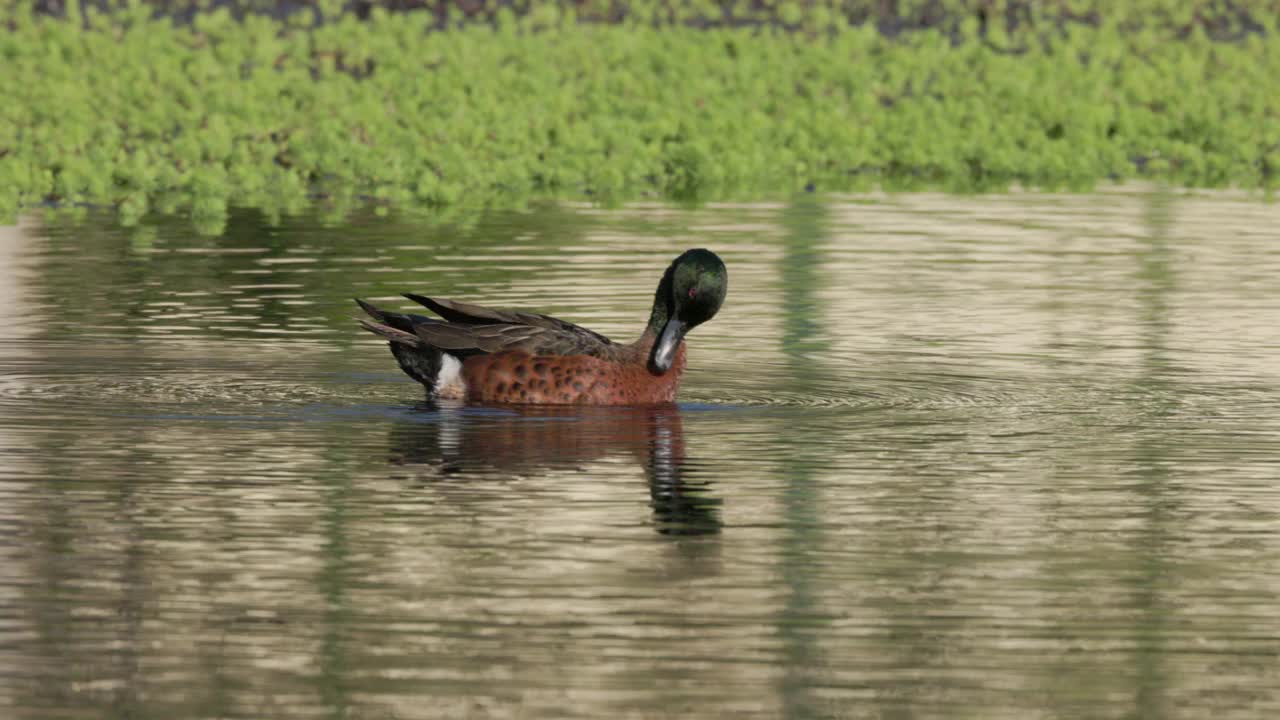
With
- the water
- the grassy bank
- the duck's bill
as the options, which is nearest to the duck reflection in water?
the water

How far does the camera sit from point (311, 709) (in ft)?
26.7

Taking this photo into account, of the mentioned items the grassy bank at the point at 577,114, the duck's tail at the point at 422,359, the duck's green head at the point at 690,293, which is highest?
the duck's green head at the point at 690,293

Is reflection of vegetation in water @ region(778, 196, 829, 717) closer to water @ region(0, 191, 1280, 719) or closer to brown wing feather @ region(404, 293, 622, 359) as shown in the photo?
water @ region(0, 191, 1280, 719)

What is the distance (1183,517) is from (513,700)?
11.5 ft

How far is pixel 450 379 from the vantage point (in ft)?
45.2

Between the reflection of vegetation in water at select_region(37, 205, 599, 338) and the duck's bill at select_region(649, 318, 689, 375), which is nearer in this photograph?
the duck's bill at select_region(649, 318, 689, 375)

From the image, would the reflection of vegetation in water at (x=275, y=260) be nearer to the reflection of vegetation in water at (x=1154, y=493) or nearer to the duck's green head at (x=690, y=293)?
the duck's green head at (x=690, y=293)

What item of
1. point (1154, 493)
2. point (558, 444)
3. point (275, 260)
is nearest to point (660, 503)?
point (558, 444)

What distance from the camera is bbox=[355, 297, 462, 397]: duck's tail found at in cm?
1379

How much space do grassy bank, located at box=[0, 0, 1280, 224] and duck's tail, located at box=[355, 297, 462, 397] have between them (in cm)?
902

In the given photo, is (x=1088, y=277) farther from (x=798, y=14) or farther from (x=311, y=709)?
(x=798, y=14)

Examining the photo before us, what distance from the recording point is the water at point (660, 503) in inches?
337

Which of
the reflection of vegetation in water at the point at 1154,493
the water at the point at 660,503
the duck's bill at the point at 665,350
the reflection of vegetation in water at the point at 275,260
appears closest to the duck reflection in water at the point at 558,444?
the water at the point at 660,503

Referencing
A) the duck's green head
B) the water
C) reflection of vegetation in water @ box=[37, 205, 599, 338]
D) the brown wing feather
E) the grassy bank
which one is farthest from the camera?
the grassy bank
